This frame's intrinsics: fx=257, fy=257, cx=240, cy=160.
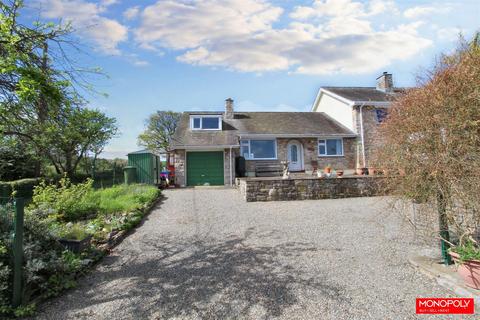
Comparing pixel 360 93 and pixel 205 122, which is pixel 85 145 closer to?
pixel 205 122

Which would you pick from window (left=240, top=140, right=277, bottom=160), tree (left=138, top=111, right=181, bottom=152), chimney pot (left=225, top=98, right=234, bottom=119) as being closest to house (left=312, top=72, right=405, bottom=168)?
window (left=240, top=140, right=277, bottom=160)

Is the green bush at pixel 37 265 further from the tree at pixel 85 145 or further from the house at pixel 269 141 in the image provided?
the house at pixel 269 141

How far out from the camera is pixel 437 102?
3.65 metres

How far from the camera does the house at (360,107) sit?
55.4 ft

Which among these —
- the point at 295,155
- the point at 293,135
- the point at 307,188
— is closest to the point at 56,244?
the point at 307,188

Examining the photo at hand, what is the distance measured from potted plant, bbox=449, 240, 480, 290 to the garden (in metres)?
5.41

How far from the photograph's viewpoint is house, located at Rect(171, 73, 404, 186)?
50.4 feet

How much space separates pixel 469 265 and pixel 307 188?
7025 millimetres

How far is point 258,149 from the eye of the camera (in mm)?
16594

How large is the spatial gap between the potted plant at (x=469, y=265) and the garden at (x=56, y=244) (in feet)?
17.7

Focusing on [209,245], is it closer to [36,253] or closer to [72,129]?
[36,253]

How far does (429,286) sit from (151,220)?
6433 mm

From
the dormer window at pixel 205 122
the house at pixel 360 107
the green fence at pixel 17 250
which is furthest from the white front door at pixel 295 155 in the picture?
the green fence at pixel 17 250

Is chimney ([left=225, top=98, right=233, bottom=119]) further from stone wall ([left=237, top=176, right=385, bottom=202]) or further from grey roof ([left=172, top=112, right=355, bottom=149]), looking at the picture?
stone wall ([left=237, top=176, right=385, bottom=202])
